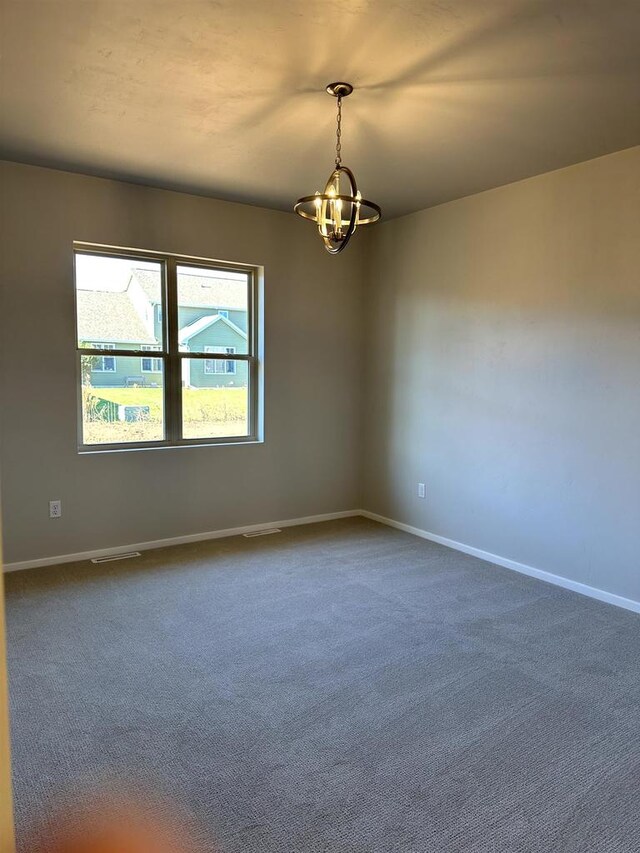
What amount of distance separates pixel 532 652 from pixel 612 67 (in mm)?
2710

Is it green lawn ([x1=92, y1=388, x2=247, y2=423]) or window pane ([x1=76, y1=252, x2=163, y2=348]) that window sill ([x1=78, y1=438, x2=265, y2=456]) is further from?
window pane ([x1=76, y1=252, x2=163, y2=348])

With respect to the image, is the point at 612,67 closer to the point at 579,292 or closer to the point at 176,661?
the point at 579,292

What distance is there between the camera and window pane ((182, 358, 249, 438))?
451 centimetres

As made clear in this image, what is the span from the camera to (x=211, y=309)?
4574 millimetres

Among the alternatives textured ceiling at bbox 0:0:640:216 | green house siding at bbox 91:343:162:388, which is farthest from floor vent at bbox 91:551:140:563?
textured ceiling at bbox 0:0:640:216

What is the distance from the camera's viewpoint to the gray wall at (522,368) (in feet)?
11.0

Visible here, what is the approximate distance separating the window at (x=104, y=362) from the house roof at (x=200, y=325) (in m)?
0.55

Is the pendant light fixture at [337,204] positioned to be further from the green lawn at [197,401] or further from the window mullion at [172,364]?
the green lawn at [197,401]

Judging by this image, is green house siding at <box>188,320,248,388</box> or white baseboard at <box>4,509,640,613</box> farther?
green house siding at <box>188,320,248,388</box>

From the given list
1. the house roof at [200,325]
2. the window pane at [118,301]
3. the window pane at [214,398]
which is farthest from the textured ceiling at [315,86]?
the window pane at [214,398]

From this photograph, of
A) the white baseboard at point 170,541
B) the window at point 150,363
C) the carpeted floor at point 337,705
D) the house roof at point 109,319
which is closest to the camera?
the carpeted floor at point 337,705

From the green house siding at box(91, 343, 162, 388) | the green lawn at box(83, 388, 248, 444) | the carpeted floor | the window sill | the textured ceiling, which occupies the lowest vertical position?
the carpeted floor

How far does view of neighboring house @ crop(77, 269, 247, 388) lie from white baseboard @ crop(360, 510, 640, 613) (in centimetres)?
196

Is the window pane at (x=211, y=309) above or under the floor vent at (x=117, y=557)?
above
